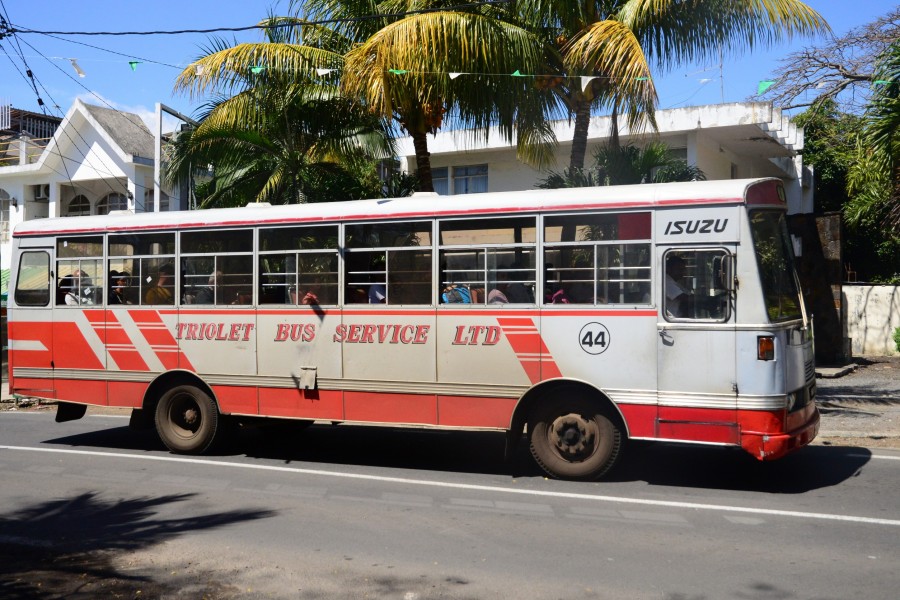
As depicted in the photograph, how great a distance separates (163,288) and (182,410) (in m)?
1.53

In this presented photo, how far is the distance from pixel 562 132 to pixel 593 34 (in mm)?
10336

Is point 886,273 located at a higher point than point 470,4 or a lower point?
lower

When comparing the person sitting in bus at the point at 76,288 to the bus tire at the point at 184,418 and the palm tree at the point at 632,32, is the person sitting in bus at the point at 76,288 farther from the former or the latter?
the palm tree at the point at 632,32

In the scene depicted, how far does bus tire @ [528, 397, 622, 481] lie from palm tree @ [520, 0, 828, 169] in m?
5.22

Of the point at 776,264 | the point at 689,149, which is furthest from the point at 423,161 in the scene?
the point at 689,149

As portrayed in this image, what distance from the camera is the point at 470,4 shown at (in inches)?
488

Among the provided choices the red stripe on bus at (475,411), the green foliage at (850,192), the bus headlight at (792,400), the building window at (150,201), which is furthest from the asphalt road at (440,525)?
the building window at (150,201)

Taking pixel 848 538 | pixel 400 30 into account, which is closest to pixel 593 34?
pixel 400 30

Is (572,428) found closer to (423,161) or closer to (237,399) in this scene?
(237,399)

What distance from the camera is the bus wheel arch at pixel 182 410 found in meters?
10.2

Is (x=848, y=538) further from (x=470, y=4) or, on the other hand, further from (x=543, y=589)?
(x=470, y=4)

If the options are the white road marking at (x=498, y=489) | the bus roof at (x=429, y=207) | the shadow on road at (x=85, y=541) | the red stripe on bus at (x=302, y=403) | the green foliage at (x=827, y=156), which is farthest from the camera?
the green foliage at (x=827, y=156)

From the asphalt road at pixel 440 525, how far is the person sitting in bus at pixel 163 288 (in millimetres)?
1924

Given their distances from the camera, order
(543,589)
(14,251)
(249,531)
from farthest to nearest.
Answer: (14,251) → (249,531) → (543,589)
